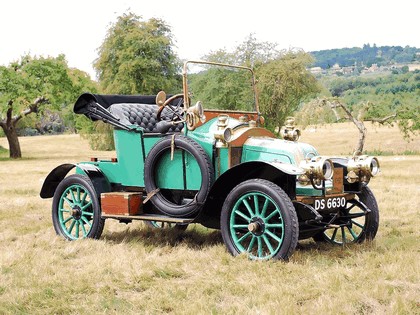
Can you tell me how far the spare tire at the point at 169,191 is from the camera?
6.29 meters

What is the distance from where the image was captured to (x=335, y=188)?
20.8ft

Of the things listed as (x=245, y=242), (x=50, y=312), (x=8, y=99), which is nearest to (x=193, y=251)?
(x=245, y=242)

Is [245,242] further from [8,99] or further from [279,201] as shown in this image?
[8,99]

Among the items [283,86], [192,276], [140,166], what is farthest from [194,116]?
[283,86]

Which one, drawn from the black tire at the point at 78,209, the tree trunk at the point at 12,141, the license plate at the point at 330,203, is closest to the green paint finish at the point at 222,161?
the license plate at the point at 330,203

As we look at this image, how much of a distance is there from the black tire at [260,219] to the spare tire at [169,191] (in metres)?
0.40

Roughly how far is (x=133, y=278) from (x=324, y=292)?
1713 millimetres

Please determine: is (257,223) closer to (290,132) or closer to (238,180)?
(238,180)

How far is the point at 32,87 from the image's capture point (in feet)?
112

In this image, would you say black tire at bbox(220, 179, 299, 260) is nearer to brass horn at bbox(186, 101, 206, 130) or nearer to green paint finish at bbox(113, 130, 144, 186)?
brass horn at bbox(186, 101, 206, 130)

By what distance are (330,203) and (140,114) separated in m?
2.90

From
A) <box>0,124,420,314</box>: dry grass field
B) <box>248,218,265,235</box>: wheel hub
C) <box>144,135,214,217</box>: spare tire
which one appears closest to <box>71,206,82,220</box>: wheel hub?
<box>0,124,420,314</box>: dry grass field

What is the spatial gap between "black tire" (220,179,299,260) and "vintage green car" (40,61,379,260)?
0.03 feet

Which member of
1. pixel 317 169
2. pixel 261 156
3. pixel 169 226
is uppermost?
pixel 261 156
